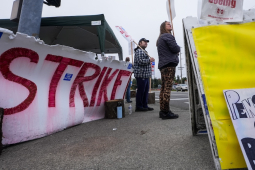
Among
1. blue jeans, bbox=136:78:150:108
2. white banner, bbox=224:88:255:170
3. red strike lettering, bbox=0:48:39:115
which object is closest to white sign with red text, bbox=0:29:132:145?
red strike lettering, bbox=0:48:39:115

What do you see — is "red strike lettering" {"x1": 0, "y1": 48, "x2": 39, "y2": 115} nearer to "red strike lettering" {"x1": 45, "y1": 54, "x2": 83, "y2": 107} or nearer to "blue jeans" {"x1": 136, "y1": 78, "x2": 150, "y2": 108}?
Result: "red strike lettering" {"x1": 45, "y1": 54, "x2": 83, "y2": 107}

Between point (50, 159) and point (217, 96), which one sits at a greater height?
point (217, 96)

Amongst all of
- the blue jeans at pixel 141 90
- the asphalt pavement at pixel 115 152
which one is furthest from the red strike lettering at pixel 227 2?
the blue jeans at pixel 141 90

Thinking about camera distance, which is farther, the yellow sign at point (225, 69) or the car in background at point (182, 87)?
the car in background at point (182, 87)

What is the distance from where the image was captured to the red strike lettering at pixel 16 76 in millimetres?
1853

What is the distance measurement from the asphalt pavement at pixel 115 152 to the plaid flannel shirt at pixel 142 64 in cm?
188

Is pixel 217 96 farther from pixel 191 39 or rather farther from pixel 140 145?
pixel 140 145

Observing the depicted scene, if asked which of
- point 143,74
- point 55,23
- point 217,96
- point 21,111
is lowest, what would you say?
point 21,111

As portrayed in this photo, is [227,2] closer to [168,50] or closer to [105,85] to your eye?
[168,50]

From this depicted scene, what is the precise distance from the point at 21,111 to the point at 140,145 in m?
1.44

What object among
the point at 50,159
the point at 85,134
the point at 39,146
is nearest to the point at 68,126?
the point at 85,134

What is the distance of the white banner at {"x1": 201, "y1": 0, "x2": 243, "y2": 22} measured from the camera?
55.8 inches

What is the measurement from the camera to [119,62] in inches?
142

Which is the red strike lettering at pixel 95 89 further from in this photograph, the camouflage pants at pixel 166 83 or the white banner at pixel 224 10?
the white banner at pixel 224 10
